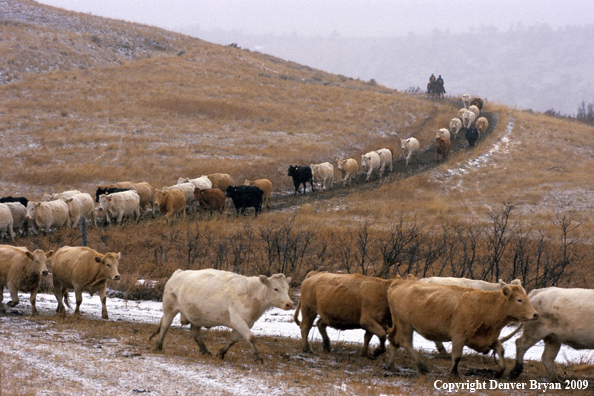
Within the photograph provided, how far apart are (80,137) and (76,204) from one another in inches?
522

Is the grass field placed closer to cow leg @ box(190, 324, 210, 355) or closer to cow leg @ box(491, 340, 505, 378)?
cow leg @ box(190, 324, 210, 355)

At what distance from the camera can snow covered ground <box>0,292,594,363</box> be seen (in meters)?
11.0

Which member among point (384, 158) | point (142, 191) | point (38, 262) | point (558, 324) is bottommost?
point (38, 262)

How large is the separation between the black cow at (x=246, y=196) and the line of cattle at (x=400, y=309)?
46.7 ft

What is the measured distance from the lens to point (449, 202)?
26.9 metres

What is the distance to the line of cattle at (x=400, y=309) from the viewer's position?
8.30 metres

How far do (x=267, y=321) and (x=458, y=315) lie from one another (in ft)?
19.0

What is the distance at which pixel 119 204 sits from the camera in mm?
21688

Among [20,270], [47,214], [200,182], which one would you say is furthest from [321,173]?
[20,270]

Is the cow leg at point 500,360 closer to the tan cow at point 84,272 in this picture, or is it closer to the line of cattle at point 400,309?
the line of cattle at point 400,309

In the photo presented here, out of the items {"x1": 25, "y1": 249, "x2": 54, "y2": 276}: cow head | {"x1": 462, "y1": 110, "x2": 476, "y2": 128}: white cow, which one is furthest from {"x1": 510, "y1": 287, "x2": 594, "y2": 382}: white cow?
{"x1": 462, "y1": 110, "x2": 476, "y2": 128}: white cow

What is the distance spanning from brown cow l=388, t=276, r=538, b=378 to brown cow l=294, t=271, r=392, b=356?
0.56 m

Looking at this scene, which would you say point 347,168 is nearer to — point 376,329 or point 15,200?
point 15,200

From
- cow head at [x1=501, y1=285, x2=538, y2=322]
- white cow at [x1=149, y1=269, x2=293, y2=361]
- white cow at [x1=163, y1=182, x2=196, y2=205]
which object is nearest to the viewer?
cow head at [x1=501, y1=285, x2=538, y2=322]
